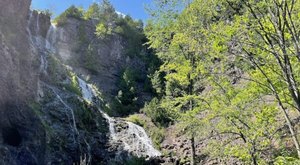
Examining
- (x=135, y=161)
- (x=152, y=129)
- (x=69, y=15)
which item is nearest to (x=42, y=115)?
(x=135, y=161)

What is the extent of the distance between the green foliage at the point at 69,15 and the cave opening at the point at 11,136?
32.7 meters

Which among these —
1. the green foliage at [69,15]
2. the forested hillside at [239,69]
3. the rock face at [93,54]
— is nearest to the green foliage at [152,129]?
the forested hillside at [239,69]

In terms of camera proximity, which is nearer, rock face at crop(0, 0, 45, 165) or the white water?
rock face at crop(0, 0, 45, 165)

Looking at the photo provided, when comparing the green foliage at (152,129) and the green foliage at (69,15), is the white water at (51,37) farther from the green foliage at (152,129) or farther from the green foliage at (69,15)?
the green foliage at (152,129)

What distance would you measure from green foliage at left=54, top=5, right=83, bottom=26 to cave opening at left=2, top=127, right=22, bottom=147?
107 feet

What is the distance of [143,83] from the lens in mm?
45406

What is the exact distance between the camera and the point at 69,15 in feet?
163

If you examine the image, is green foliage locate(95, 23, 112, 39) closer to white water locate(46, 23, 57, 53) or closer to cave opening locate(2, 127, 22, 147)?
white water locate(46, 23, 57, 53)

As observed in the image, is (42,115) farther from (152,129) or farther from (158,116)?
(158,116)

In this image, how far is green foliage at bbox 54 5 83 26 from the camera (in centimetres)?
4815

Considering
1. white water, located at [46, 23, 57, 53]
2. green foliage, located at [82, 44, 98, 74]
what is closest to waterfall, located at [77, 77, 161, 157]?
green foliage, located at [82, 44, 98, 74]

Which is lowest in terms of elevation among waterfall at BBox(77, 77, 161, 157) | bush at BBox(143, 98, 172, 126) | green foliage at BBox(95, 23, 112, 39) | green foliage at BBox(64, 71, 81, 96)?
waterfall at BBox(77, 77, 161, 157)

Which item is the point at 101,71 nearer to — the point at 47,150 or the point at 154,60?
the point at 154,60

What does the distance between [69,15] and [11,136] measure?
114 feet
